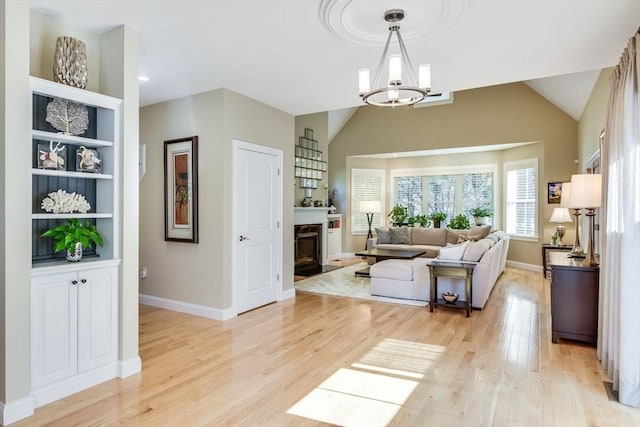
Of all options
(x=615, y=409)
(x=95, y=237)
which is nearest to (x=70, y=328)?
(x=95, y=237)

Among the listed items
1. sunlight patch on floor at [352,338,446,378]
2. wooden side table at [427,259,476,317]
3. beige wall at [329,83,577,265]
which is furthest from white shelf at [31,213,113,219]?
beige wall at [329,83,577,265]

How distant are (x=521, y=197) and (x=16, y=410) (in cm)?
873

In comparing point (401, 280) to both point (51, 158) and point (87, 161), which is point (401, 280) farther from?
point (51, 158)

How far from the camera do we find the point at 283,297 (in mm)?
5324

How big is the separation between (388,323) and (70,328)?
117 inches

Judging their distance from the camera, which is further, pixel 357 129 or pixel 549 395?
pixel 357 129

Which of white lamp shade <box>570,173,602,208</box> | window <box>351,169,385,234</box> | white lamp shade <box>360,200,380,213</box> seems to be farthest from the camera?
window <box>351,169,385,234</box>

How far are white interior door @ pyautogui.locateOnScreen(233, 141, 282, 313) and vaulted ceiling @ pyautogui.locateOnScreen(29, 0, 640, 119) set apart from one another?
981 mm

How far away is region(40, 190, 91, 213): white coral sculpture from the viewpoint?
8.41ft

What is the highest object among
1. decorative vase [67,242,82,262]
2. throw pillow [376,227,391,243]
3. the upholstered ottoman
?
decorative vase [67,242,82,262]

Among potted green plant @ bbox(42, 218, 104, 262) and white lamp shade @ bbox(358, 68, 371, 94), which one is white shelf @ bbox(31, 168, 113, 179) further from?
white lamp shade @ bbox(358, 68, 371, 94)

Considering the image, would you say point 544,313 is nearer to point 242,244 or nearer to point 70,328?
point 242,244

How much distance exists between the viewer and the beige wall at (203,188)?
4.36 m

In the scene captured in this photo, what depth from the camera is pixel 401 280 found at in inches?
209
